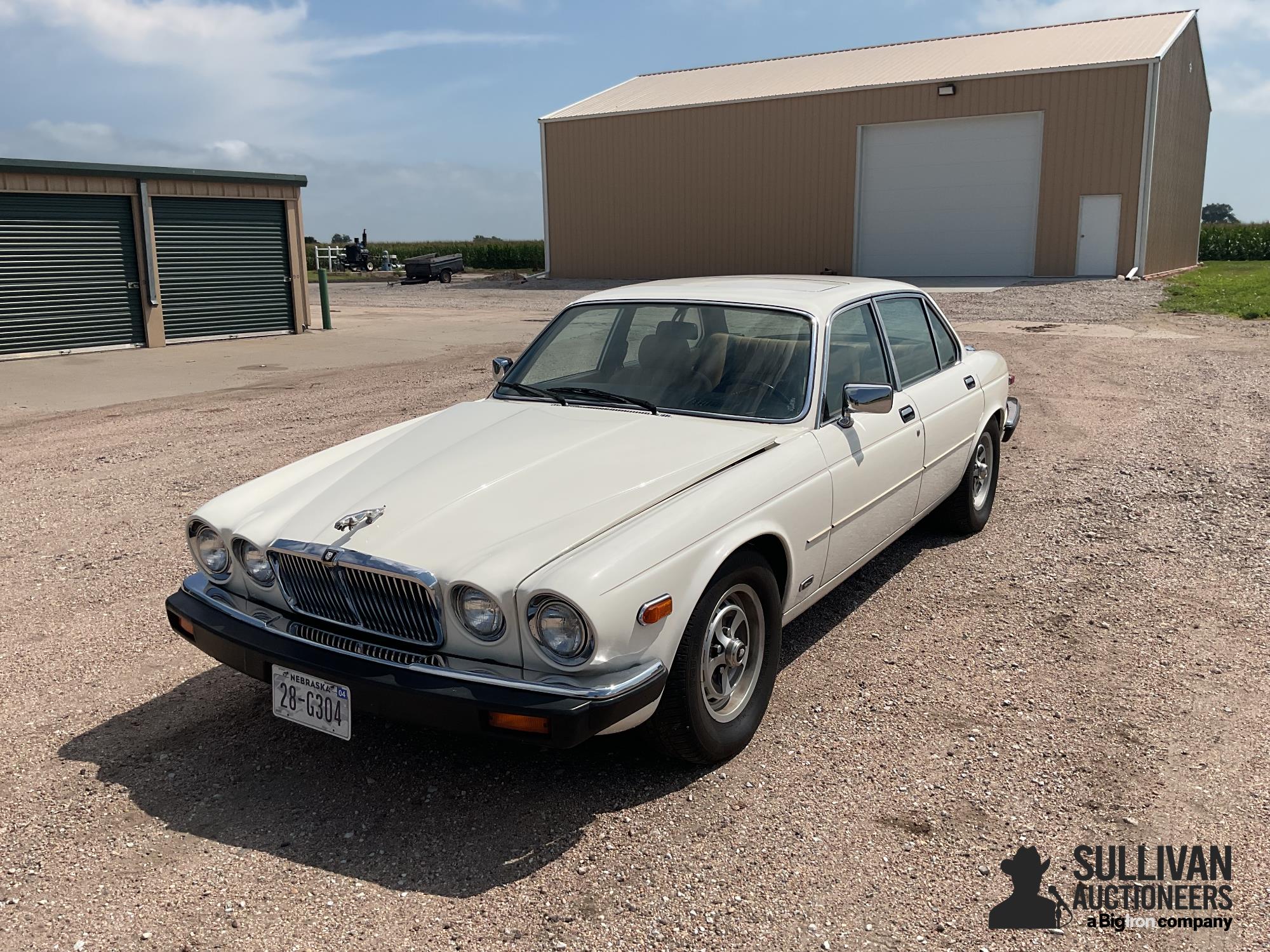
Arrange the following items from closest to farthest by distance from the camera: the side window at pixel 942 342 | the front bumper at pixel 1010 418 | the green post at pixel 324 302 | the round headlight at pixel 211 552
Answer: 1. the round headlight at pixel 211 552
2. the side window at pixel 942 342
3. the front bumper at pixel 1010 418
4. the green post at pixel 324 302

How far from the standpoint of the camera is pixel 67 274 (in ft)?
52.3

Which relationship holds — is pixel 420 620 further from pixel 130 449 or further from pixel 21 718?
pixel 130 449

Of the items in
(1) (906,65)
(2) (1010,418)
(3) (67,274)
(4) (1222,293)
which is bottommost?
(2) (1010,418)

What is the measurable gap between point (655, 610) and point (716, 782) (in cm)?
75

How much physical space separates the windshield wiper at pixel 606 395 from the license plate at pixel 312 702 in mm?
1715

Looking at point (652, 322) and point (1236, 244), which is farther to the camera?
point (1236, 244)

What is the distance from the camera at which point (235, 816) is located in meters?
3.27

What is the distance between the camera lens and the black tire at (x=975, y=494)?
226 inches

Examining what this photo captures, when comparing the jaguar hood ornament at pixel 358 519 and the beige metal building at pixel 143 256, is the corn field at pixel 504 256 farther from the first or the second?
the jaguar hood ornament at pixel 358 519

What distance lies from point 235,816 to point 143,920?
0.51 metres

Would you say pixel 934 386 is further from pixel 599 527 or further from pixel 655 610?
pixel 655 610

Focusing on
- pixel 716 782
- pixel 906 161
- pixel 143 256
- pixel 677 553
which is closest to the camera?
pixel 677 553

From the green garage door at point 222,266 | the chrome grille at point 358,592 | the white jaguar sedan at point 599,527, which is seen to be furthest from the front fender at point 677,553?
the green garage door at point 222,266

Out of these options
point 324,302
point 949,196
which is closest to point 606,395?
point 324,302
